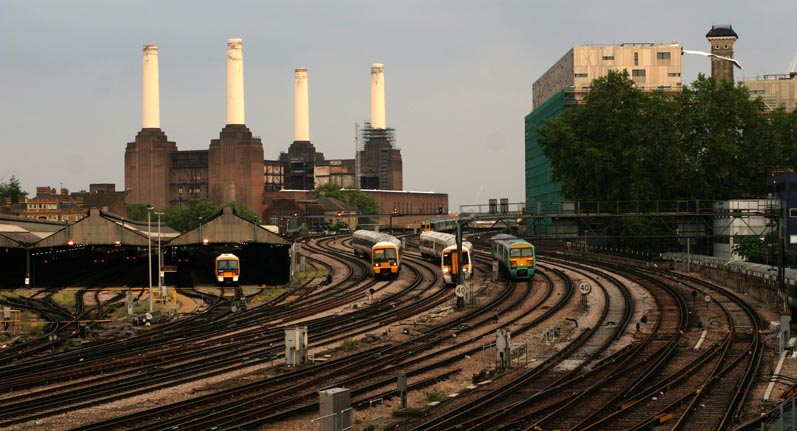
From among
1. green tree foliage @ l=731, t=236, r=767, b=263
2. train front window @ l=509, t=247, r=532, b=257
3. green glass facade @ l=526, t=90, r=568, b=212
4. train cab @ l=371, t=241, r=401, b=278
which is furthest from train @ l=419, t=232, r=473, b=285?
green glass facade @ l=526, t=90, r=568, b=212

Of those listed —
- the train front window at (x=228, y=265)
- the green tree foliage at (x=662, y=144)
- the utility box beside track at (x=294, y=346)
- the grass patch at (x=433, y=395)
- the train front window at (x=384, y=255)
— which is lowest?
the grass patch at (x=433, y=395)

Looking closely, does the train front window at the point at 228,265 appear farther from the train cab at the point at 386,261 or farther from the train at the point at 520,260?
the train at the point at 520,260

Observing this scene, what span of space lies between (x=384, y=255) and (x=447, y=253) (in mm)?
7616

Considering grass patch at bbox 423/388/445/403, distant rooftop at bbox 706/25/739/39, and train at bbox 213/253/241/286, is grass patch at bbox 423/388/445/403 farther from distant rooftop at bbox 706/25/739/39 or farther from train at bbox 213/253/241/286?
distant rooftop at bbox 706/25/739/39

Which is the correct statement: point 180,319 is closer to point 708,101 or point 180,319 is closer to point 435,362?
point 435,362

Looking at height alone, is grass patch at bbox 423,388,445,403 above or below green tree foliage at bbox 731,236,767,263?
below

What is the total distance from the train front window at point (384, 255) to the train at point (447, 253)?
379 cm

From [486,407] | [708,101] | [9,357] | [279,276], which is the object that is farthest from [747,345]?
[708,101]

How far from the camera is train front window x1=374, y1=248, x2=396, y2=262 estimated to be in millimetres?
77950

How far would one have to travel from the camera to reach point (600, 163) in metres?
97.9

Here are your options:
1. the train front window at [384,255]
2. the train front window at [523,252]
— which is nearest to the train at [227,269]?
the train front window at [384,255]

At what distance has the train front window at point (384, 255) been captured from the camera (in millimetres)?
77950

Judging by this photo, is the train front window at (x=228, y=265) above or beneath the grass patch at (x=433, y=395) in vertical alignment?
above

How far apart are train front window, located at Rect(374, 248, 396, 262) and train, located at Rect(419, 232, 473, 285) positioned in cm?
379
